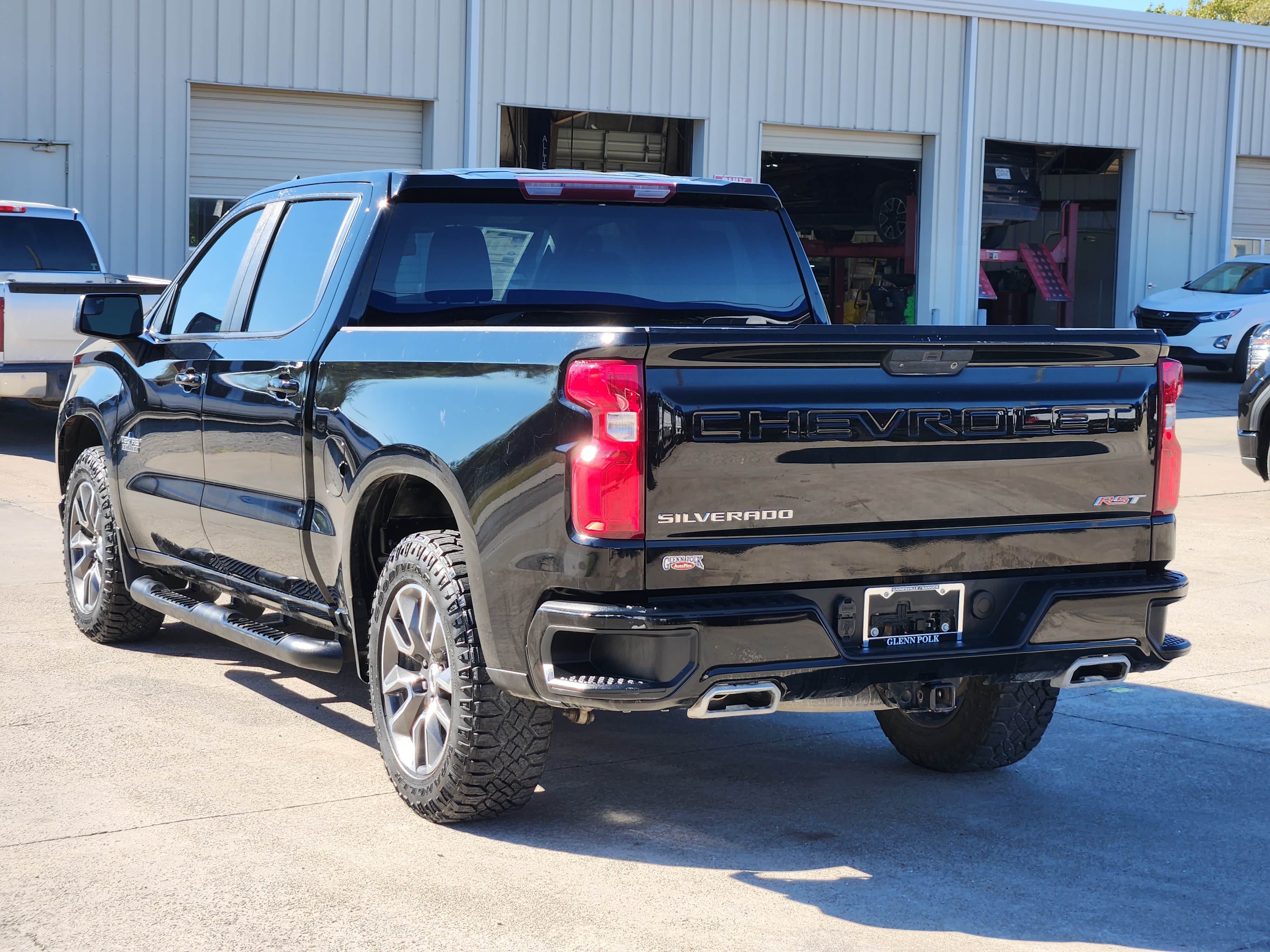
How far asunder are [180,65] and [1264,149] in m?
18.9

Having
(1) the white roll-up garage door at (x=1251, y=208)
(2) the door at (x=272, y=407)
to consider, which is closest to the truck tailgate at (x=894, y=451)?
(2) the door at (x=272, y=407)

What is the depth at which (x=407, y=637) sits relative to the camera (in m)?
4.66

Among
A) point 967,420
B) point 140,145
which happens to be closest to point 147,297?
point 140,145

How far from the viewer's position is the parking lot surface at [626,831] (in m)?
3.79

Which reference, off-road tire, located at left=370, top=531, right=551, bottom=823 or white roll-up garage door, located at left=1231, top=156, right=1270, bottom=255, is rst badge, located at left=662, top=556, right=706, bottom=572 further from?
white roll-up garage door, located at left=1231, top=156, right=1270, bottom=255

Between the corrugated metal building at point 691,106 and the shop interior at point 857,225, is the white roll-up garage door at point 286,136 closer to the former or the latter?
the corrugated metal building at point 691,106

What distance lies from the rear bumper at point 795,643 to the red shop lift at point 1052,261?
22.1 meters

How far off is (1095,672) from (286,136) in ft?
56.8

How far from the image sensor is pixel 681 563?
12.7ft

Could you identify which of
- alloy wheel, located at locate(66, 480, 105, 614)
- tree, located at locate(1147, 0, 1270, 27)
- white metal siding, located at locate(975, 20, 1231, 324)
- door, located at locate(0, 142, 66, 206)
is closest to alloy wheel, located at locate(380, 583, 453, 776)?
alloy wheel, located at locate(66, 480, 105, 614)

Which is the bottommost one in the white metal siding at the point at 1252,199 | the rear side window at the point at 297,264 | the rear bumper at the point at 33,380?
the rear bumper at the point at 33,380

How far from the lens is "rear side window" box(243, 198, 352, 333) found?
5.34 metres

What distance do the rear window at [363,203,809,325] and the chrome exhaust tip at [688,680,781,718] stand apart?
1.72 metres

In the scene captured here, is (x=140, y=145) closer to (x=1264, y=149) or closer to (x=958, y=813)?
(x=958, y=813)
